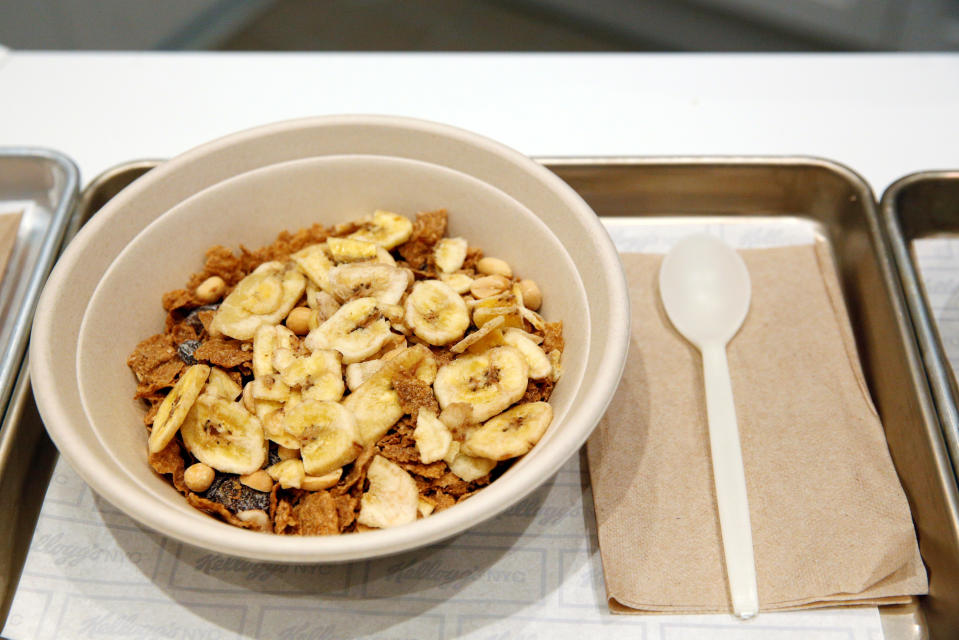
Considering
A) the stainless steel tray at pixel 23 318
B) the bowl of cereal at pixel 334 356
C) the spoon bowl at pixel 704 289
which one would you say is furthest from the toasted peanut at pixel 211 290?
the spoon bowl at pixel 704 289

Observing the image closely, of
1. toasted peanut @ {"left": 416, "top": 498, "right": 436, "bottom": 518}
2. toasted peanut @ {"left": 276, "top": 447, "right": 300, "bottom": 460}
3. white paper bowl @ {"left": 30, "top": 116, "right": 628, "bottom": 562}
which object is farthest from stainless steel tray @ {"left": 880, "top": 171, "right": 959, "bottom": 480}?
toasted peanut @ {"left": 276, "top": 447, "right": 300, "bottom": 460}

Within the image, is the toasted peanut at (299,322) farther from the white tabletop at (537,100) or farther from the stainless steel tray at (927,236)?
the stainless steel tray at (927,236)

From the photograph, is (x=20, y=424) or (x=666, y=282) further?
(x=666, y=282)

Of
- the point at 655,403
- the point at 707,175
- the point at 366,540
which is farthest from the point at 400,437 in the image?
the point at 707,175

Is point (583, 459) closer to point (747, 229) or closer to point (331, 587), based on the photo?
point (331, 587)

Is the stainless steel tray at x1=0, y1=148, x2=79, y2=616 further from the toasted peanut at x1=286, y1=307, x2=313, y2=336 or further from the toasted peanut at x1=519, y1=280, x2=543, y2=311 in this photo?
the toasted peanut at x1=519, y1=280, x2=543, y2=311

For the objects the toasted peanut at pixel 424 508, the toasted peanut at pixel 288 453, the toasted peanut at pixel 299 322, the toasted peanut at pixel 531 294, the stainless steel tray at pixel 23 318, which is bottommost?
the stainless steel tray at pixel 23 318
